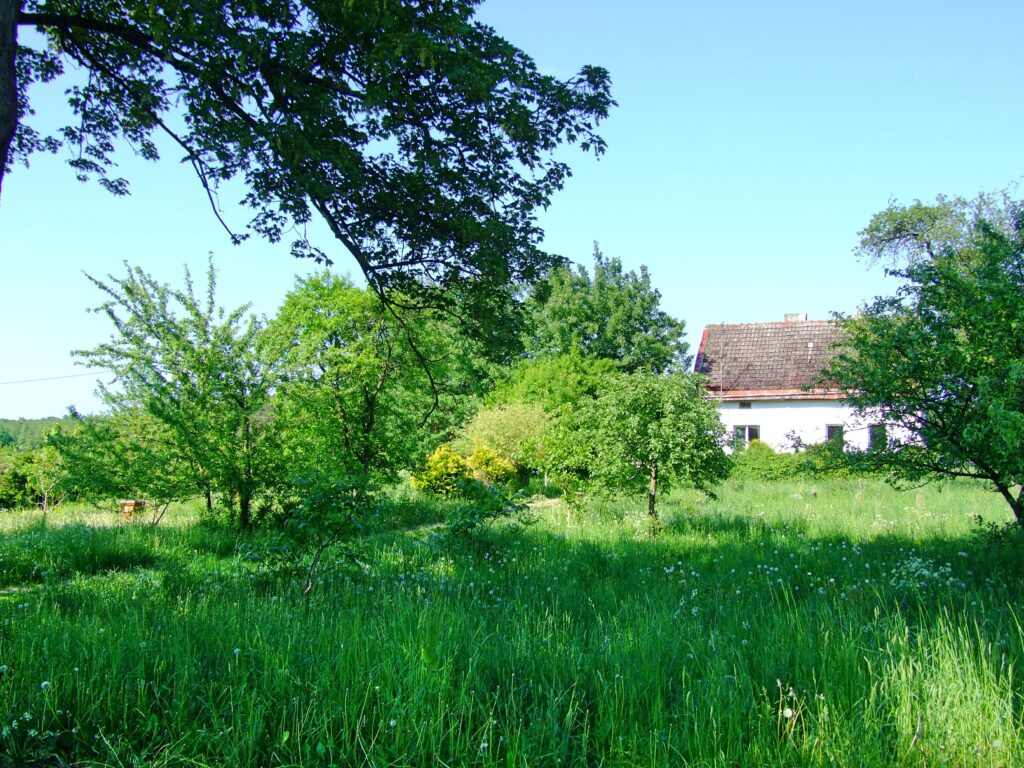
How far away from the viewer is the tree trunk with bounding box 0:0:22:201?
205 inches

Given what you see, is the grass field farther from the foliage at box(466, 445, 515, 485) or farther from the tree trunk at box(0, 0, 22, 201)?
the foliage at box(466, 445, 515, 485)

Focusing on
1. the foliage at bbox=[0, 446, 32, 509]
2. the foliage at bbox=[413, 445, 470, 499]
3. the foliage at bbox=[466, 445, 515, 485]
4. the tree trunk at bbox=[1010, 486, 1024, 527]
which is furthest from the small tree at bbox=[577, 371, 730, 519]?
the foliage at bbox=[0, 446, 32, 509]

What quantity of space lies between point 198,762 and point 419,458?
13.0m

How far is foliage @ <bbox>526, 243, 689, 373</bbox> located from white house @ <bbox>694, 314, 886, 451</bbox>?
7.69 ft

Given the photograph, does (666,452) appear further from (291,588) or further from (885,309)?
(291,588)

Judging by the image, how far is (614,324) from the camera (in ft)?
128

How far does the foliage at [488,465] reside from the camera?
23.9 meters

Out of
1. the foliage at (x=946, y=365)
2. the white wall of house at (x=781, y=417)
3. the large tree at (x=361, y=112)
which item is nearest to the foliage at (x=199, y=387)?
the large tree at (x=361, y=112)

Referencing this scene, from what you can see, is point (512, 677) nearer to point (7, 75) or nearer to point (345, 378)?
point (7, 75)

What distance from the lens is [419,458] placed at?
619 inches

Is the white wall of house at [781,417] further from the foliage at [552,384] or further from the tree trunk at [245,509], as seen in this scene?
the tree trunk at [245,509]

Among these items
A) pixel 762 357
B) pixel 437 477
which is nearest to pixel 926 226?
pixel 762 357

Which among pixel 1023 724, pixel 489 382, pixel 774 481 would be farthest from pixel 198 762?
pixel 489 382

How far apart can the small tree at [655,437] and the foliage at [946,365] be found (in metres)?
3.89
